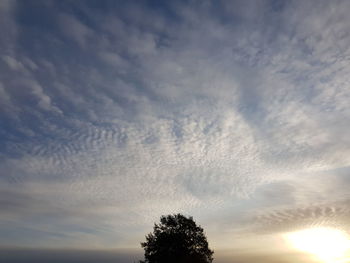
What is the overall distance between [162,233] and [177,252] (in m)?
5.50

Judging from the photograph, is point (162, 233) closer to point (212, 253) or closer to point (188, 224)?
point (188, 224)

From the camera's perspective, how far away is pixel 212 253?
79562 mm

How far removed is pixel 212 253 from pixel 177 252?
857 centimetres

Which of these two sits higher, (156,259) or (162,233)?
(162,233)

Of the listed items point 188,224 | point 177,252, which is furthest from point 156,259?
point 188,224

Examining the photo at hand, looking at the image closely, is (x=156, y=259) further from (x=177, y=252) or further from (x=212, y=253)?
(x=212, y=253)

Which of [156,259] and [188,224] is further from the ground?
[188,224]

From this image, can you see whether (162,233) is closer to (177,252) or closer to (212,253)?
(177,252)

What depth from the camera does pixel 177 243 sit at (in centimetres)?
7756

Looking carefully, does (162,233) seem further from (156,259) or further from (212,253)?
(212,253)

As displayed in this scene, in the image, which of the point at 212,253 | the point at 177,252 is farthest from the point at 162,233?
the point at 212,253

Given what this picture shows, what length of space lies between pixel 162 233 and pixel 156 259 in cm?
559

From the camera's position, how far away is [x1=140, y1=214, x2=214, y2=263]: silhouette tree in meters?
76.5

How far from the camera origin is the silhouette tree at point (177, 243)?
3012 inches
